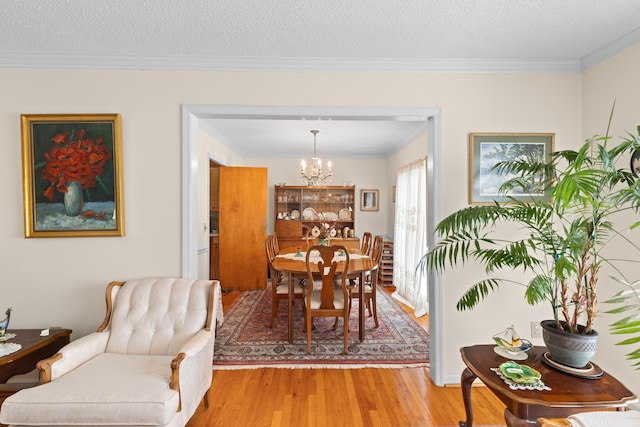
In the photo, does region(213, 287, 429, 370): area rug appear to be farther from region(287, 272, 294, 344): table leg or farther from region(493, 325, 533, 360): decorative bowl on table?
region(493, 325, 533, 360): decorative bowl on table

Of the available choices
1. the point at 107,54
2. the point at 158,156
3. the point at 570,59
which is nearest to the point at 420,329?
the point at 570,59

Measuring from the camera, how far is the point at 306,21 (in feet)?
6.20

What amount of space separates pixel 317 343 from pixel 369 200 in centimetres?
357

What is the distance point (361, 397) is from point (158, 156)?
2364mm

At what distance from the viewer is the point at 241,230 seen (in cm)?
488

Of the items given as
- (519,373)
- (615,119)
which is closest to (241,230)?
(519,373)

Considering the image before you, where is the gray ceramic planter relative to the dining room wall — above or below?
below

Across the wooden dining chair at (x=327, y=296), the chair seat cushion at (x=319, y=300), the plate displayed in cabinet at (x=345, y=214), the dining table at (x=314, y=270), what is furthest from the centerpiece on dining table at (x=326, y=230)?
the wooden dining chair at (x=327, y=296)

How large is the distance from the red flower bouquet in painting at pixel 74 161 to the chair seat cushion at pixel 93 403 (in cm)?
140

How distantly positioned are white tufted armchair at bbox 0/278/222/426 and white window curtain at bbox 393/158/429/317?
256cm

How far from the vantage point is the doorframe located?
7.75ft

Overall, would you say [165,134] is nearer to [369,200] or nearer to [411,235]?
[411,235]

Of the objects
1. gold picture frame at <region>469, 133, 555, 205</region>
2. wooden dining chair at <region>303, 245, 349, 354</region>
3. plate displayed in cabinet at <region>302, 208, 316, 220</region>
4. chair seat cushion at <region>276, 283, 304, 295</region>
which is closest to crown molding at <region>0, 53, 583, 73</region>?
gold picture frame at <region>469, 133, 555, 205</region>

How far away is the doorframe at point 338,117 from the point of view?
7.75 ft
